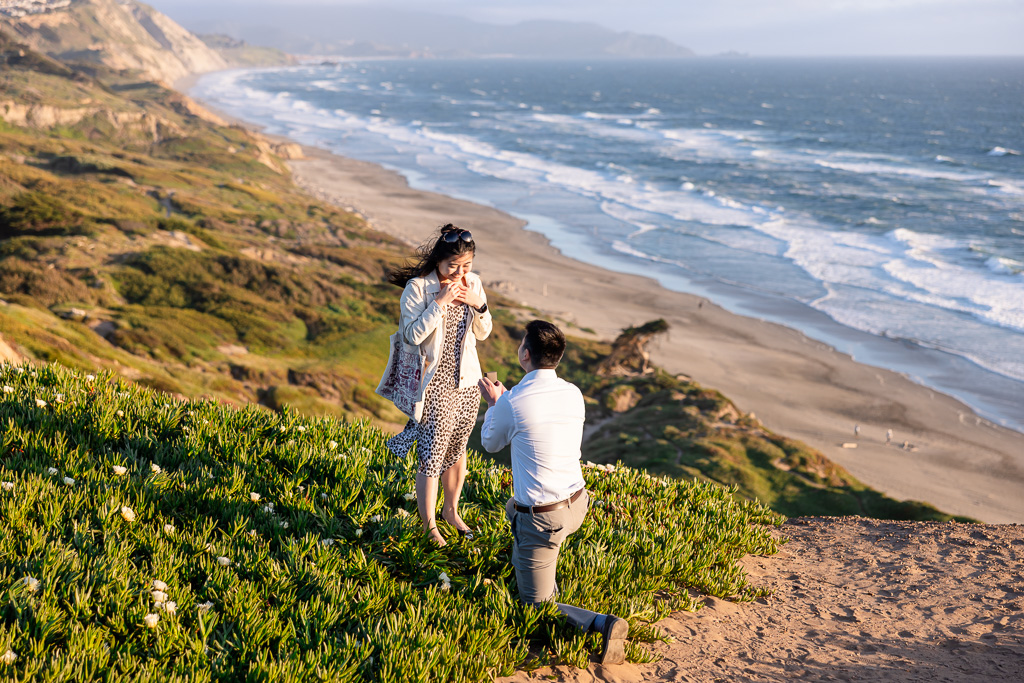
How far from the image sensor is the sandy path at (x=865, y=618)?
5148 mm

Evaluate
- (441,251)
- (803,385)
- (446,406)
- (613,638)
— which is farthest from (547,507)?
(803,385)

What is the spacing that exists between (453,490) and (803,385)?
66.7 ft

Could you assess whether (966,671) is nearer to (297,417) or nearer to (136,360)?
(297,417)

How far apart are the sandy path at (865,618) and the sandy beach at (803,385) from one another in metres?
8.96

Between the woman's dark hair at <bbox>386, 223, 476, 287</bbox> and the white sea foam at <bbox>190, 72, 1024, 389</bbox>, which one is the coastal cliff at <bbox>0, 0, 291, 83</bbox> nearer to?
the white sea foam at <bbox>190, 72, 1024, 389</bbox>

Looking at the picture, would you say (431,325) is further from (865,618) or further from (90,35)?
(90,35)

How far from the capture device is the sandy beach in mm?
17469

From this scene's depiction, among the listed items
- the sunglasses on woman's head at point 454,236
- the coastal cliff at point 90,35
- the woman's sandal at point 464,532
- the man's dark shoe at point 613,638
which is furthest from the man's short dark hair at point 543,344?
the coastal cliff at point 90,35

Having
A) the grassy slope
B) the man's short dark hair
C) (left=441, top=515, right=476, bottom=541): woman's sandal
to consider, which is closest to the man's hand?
the man's short dark hair

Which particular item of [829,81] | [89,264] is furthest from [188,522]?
[829,81]

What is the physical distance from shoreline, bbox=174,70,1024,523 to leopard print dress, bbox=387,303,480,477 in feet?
47.9

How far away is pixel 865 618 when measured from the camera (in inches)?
247

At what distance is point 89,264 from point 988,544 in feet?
71.4

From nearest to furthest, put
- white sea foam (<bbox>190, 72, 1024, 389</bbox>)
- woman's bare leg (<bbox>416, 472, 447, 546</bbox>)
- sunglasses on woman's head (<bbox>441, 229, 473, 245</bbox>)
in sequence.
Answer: sunglasses on woman's head (<bbox>441, 229, 473, 245</bbox>)
woman's bare leg (<bbox>416, 472, 447, 546</bbox>)
white sea foam (<bbox>190, 72, 1024, 389</bbox>)
